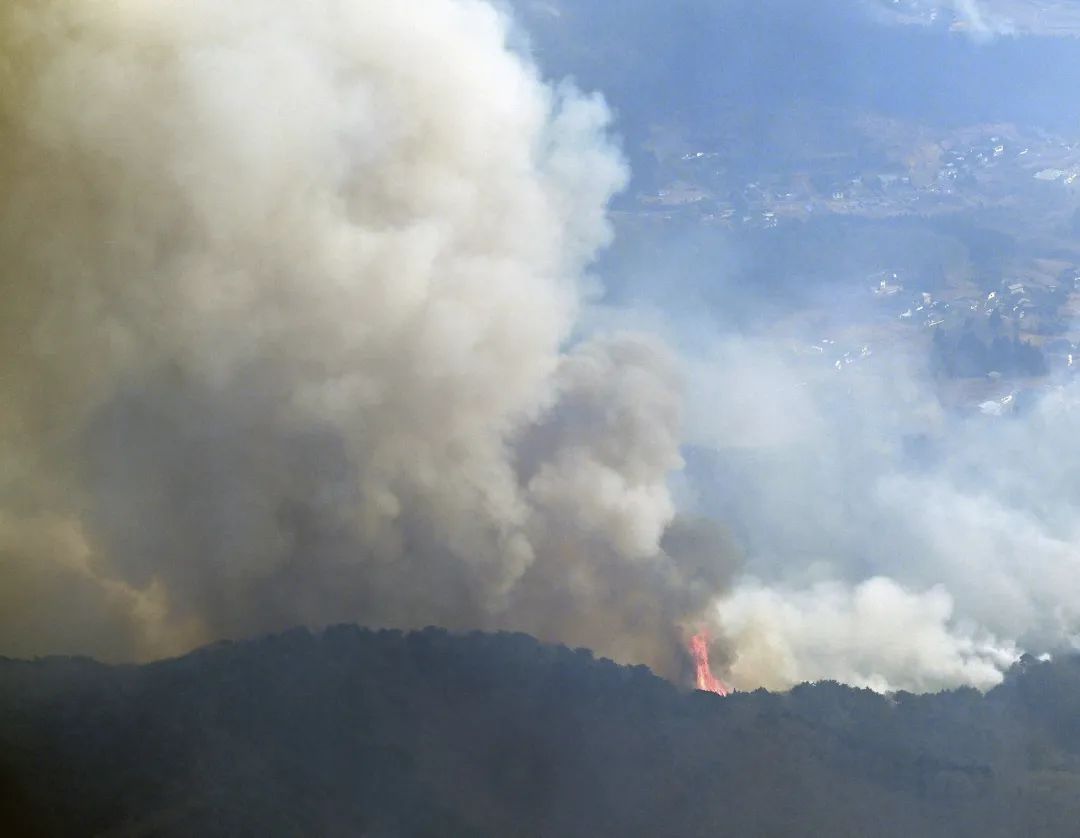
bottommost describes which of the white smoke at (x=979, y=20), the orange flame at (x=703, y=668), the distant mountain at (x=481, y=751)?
the distant mountain at (x=481, y=751)

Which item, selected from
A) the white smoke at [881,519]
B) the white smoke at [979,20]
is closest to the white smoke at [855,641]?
the white smoke at [881,519]

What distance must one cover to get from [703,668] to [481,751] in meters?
→ 7.02

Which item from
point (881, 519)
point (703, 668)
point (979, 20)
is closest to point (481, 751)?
point (703, 668)

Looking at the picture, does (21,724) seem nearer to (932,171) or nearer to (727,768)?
(727,768)

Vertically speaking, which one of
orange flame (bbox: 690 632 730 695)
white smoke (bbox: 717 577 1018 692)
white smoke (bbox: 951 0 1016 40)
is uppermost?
white smoke (bbox: 951 0 1016 40)

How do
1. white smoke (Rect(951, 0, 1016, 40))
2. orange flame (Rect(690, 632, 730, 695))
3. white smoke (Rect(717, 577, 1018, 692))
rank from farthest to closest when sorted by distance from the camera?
white smoke (Rect(951, 0, 1016, 40))
white smoke (Rect(717, 577, 1018, 692))
orange flame (Rect(690, 632, 730, 695))

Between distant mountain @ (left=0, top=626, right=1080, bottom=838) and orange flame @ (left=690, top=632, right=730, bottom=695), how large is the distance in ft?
5.21

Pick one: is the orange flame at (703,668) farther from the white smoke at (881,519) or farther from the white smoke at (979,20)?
the white smoke at (979,20)

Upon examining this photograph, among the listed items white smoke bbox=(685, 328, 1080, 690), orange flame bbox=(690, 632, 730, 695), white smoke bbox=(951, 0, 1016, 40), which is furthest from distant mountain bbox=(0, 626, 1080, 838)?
white smoke bbox=(951, 0, 1016, 40)

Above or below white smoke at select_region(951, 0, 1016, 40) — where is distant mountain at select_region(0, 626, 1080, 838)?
below

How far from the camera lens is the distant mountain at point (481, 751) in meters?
23.2

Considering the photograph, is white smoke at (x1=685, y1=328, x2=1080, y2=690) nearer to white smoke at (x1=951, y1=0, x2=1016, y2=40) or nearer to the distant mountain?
the distant mountain

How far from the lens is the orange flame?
98.6 feet

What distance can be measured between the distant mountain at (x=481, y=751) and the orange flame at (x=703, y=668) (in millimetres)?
1588
